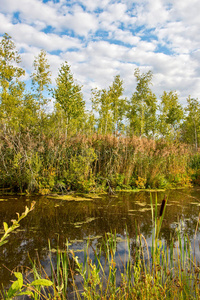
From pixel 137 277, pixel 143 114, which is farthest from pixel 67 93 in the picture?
pixel 143 114

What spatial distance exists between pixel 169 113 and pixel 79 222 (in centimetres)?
2055

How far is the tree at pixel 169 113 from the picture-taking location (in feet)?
73.5

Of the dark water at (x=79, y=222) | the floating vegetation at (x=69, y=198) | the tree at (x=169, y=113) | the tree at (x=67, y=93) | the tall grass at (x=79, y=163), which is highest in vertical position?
the tree at (x=169, y=113)

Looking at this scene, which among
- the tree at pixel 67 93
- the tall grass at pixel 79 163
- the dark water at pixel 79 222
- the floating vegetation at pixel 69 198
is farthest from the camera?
the tree at pixel 67 93

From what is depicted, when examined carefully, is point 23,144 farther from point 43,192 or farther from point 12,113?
point 12,113

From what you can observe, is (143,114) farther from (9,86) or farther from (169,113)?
(9,86)

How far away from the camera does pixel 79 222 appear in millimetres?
4859

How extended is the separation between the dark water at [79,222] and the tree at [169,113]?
644 inches

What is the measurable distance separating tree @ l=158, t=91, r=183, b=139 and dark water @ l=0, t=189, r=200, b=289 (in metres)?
16.4

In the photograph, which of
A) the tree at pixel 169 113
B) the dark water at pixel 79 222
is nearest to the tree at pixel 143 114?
the tree at pixel 169 113

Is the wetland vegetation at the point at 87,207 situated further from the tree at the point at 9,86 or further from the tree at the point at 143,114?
the tree at the point at 143,114

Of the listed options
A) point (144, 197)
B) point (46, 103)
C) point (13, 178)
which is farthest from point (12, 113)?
point (144, 197)

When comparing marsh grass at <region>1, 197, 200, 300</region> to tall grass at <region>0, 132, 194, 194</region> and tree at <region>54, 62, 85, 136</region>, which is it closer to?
tall grass at <region>0, 132, 194, 194</region>

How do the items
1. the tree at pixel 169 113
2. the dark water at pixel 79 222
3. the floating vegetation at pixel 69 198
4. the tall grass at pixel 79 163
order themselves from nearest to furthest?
the dark water at pixel 79 222 < the floating vegetation at pixel 69 198 < the tall grass at pixel 79 163 < the tree at pixel 169 113
